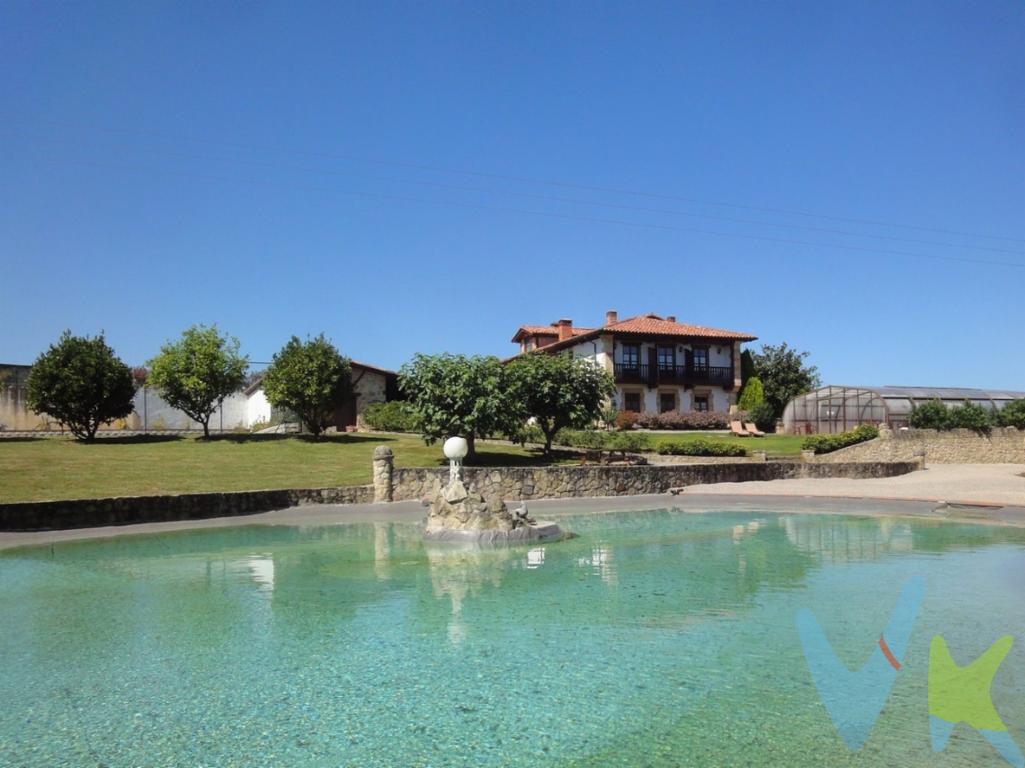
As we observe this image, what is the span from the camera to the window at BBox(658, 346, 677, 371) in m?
49.8

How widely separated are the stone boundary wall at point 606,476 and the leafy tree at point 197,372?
556 inches

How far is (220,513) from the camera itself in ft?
65.0

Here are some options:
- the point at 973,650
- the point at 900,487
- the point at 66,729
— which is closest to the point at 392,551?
the point at 66,729

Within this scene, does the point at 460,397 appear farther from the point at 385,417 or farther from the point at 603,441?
the point at 385,417

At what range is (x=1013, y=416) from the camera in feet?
125

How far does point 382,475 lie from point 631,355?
97.5 ft

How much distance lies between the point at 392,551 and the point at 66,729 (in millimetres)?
8905

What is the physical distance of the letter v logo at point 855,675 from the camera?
20.4ft

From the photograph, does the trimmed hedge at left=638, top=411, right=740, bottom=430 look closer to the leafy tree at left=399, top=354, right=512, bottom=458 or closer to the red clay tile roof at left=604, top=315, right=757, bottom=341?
the red clay tile roof at left=604, top=315, right=757, bottom=341

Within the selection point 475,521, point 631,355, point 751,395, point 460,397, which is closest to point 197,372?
point 460,397

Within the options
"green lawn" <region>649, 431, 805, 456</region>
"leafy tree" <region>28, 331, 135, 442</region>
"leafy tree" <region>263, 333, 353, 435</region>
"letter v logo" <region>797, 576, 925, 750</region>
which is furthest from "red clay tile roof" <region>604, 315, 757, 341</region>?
"letter v logo" <region>797, 576, 925, 750</region>

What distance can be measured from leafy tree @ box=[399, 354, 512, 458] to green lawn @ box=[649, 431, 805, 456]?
9.03 m

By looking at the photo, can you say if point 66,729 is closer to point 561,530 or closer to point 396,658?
point 396,658

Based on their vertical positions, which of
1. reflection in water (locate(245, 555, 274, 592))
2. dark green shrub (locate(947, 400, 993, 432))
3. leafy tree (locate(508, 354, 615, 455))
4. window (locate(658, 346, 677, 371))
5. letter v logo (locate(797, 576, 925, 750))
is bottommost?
letter v logo (locate(797, 576, 925, 750))
